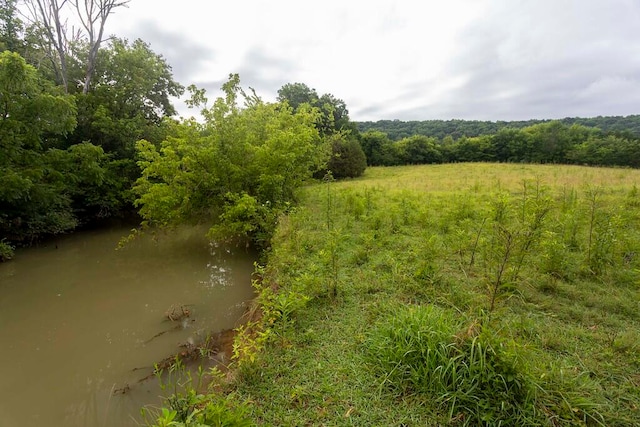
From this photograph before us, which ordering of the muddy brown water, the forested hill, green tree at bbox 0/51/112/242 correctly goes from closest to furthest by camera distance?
the muddy brown water, green tree at bbox 0/51/112/242, the forested hill

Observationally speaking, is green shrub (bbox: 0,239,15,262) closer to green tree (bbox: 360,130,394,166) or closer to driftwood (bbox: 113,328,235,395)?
driftwood (bbox: 113,328,235,395)

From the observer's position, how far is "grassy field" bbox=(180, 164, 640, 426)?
204 cm

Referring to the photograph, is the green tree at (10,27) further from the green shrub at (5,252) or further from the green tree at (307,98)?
the green tree at (307,98)

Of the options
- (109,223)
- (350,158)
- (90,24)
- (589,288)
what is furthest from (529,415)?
(350,158)

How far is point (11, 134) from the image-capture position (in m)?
6.53

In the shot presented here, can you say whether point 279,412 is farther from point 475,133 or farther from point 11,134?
point 475,133

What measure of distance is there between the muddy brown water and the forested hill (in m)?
43.4

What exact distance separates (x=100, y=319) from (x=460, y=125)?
63895 millimetres

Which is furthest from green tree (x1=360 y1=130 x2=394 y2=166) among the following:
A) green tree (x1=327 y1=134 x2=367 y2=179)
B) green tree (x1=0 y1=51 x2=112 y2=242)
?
green tree (x1=0 y1=51 x2=112 y2=242)

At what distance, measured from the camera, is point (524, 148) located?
34.5 m

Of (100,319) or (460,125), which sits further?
(460,125)

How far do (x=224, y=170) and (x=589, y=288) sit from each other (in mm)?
6885

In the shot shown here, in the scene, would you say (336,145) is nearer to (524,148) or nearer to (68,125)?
(68,125)

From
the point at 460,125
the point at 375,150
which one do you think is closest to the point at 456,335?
the point at 375,150
